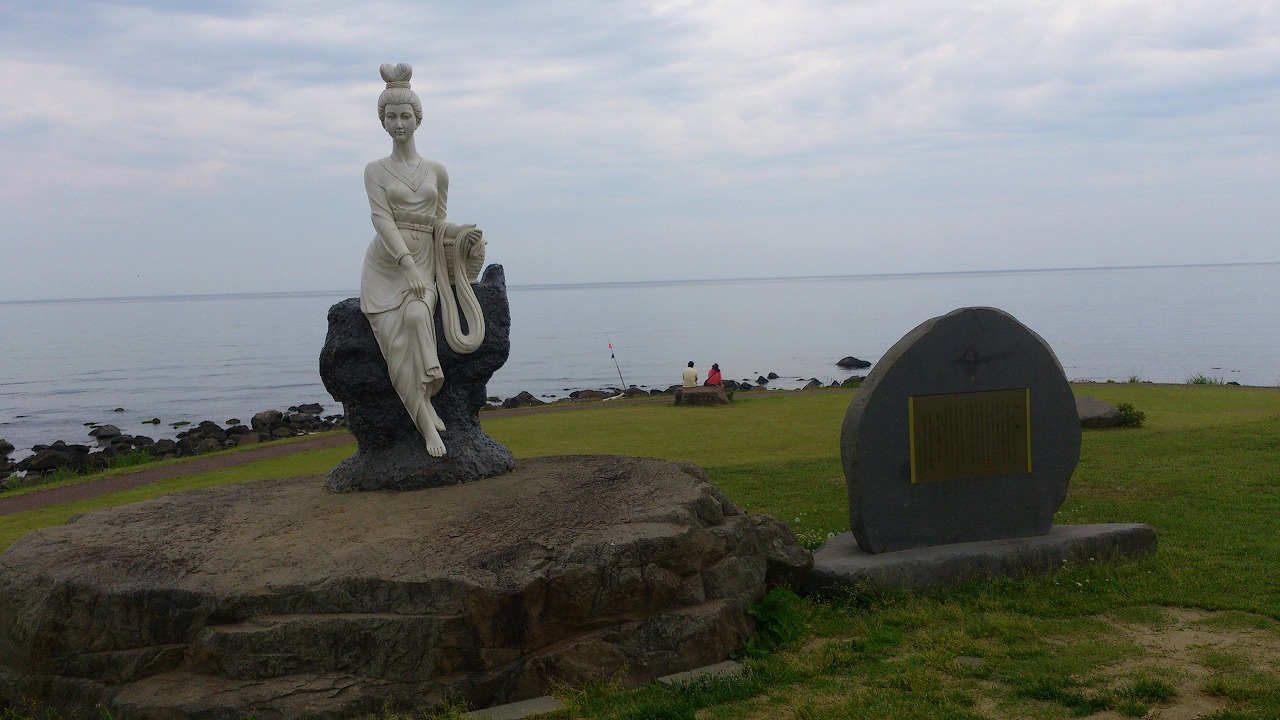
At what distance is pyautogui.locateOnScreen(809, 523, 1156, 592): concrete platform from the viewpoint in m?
7.25

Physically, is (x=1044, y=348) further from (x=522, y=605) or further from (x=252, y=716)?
(x=252, y=716)

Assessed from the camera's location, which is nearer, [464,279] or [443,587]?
[443,587]

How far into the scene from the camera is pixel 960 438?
7.81m

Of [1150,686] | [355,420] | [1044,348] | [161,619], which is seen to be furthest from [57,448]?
[1150,686]

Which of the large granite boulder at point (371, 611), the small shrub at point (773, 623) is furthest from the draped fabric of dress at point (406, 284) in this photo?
the small shrub at point (773, 623)

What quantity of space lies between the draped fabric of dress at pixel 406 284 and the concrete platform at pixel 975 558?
3.65m

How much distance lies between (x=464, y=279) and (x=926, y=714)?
550cm

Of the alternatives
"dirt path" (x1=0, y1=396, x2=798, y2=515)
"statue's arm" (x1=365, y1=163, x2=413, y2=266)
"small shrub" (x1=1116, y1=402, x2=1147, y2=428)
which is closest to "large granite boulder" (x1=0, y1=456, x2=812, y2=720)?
"statue's arm" (x1=365, y1=163, x2=413, y2=266)

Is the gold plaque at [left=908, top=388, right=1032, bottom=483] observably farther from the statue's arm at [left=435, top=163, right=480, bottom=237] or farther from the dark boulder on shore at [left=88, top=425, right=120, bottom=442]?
the dark boulder on shore at [left=88, top=425, right=120, bottom=442]

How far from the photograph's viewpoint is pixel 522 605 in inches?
230

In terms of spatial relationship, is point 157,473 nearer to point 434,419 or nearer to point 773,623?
point 434,419

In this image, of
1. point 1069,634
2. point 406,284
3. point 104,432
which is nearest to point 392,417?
point 406,284

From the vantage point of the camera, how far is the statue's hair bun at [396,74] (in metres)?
8.65

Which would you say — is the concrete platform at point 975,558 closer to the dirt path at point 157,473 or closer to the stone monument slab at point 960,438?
the stone monument slab at point 960,438
